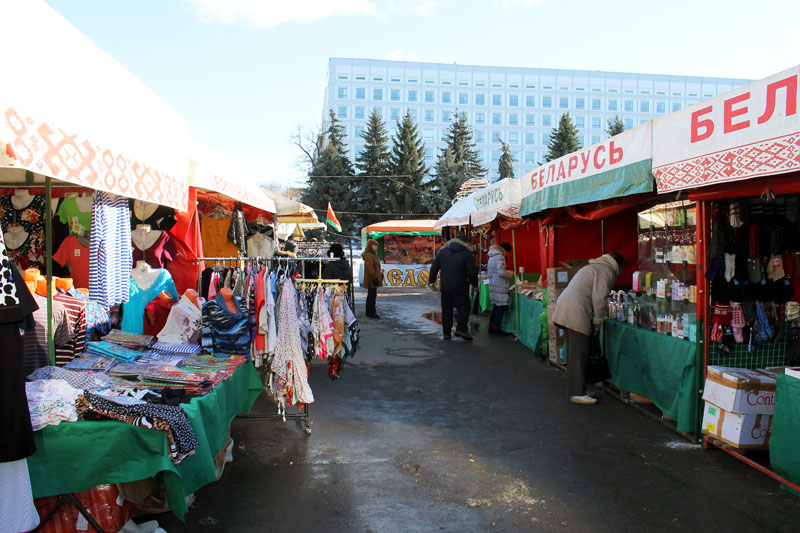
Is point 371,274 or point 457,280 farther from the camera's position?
point 371,274

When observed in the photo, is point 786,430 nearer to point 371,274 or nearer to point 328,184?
point 371,274

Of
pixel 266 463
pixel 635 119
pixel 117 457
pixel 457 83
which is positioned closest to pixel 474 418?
pixel 266 463

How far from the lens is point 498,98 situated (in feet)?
244

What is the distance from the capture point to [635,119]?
253ft

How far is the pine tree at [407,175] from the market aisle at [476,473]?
3249 cm

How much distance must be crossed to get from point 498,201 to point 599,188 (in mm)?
3690

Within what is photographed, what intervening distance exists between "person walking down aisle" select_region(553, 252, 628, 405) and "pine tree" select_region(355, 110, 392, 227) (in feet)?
109

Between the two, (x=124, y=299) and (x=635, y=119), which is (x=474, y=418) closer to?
(x=124, y=299)

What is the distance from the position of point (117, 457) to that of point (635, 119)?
8474 cm

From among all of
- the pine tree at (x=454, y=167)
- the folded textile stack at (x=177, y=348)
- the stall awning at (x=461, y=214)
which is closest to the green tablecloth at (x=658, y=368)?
the folded textile stack at (x=177, y=348)

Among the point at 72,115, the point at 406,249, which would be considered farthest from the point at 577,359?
the point at 406,249

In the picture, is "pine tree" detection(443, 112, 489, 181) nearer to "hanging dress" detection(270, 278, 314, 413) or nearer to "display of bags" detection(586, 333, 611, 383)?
"display of bags" detection(586, 333, 611, 383)

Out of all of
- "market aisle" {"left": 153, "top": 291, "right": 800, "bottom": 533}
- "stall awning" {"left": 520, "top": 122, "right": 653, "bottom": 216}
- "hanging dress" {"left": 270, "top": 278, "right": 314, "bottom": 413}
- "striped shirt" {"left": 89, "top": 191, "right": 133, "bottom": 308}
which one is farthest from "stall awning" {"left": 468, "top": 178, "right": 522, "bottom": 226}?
"striped shirt" {"left": 89, "top": 191, "right": 133, "bottom": 308}

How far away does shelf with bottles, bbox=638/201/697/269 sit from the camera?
5.02 m
